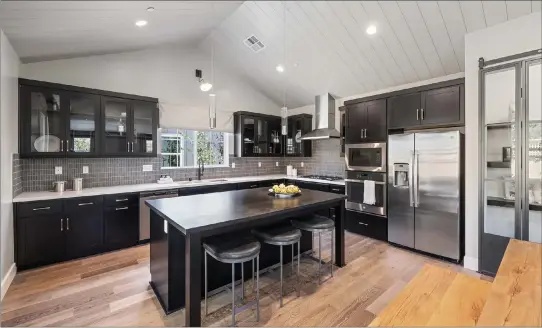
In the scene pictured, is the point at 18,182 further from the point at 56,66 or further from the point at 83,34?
the point at 83,34

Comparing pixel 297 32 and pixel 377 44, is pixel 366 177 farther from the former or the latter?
pixel 297 32

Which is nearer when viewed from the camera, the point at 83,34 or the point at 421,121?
the point at 83,34

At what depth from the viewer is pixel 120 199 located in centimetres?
325

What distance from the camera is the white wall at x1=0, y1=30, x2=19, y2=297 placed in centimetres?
225

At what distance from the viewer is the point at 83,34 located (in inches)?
101

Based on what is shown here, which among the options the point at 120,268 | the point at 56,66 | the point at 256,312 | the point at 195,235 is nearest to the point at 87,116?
the point at 56,66

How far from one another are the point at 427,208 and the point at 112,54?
4810 mm

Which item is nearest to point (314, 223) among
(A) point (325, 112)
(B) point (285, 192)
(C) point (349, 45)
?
(B) point (285, 192)

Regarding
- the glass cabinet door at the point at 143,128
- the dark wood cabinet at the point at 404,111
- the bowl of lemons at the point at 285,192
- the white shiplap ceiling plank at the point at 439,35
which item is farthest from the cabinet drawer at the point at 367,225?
the glass cabinet door at the point at 143,128

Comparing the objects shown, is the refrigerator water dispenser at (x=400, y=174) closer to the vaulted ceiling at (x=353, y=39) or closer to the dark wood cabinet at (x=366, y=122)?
the dark wood cabinet at (x=366, y=122)

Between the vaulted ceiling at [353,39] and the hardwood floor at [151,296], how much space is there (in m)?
2.31

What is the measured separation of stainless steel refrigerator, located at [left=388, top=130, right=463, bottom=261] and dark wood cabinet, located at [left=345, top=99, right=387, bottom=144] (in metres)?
0.30

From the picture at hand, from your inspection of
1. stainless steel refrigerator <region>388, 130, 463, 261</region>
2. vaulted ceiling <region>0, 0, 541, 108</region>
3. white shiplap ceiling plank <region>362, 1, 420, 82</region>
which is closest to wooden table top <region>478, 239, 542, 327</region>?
vaulted ceiling <region>0, 0, 541, 108</region>

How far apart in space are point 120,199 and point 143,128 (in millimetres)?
1108
